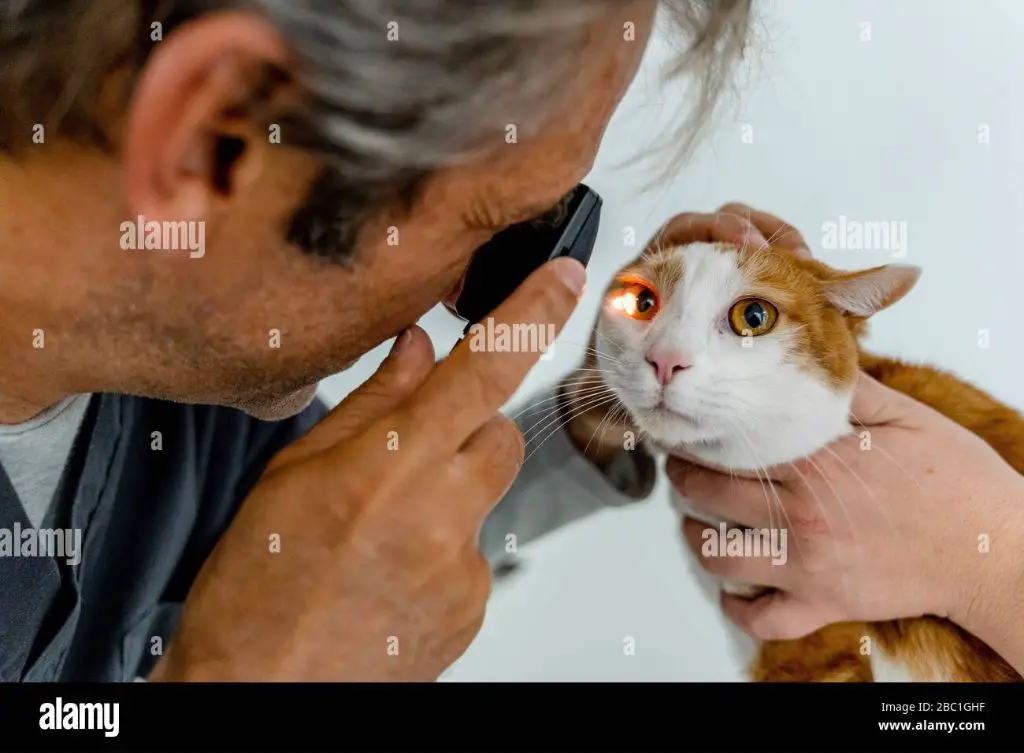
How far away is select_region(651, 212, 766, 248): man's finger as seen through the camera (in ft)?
2.35

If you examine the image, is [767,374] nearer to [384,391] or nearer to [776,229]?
[776,229]

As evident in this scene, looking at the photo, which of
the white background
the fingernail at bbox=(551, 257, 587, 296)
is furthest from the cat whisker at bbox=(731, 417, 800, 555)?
the fingernail at bbox=(551, 257, 587, 296)

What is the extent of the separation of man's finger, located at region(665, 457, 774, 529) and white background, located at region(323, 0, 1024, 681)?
0.05 metres

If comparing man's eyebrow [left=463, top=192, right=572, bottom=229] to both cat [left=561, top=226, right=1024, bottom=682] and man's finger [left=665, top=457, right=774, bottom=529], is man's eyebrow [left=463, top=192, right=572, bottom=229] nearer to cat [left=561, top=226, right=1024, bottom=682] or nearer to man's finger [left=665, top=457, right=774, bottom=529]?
cat [left=561, top=226, right=1024, bottom=682]

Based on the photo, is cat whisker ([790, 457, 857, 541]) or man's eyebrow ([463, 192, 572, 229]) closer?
man's eyebrow ([463, 192, 572, 229])

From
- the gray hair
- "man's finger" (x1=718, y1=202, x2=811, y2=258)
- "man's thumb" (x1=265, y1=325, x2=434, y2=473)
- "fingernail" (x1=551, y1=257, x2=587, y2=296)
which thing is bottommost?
"man's thumb" (x1=265, y1=325, x2=434, y2=473)

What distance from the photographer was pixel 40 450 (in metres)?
0.61

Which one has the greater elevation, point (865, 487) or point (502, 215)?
point (502, 215)

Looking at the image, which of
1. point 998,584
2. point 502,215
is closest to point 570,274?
point 502,215

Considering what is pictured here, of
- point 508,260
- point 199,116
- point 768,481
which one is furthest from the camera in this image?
point 768,481

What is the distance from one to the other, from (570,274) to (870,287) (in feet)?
0.93

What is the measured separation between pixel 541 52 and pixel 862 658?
0.55 m

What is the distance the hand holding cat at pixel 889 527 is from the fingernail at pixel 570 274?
273 millimetres
